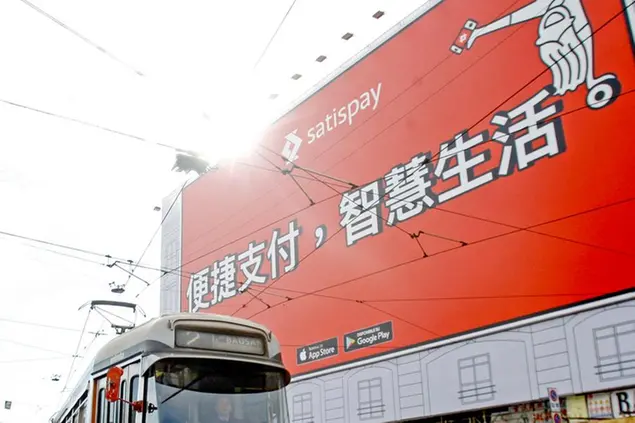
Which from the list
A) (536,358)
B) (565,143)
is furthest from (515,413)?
(565,143)

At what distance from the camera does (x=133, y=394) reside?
6.72 metres

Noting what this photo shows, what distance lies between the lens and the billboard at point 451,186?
38.0ft

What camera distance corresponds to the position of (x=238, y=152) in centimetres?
2027

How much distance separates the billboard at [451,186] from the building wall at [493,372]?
36 centimetres

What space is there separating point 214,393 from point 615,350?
22.2 ft

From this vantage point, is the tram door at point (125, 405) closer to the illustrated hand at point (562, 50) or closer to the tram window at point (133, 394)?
the tram window at point (133, 394)

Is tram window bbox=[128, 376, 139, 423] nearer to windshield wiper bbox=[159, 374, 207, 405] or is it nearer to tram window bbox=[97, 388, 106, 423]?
windshield wiper bbox=[159, 374, 207, 405]

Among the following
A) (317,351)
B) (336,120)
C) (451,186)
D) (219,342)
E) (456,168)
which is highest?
(336,120)

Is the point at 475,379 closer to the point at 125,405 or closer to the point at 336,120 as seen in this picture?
the point at 336,120

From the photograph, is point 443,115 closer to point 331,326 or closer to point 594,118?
point 594,118

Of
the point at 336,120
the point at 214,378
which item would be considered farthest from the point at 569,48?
the point at 214,378

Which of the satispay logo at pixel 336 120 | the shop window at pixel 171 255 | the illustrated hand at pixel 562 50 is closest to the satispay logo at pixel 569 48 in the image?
the illustrated hand at pixel 562 50

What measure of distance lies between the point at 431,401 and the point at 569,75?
612 cm

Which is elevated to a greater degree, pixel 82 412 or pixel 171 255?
pixel 171 255
